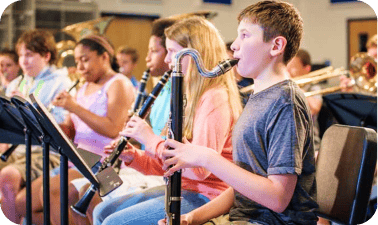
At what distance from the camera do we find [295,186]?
145cm

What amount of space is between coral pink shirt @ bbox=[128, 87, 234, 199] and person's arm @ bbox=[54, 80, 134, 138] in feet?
3.31

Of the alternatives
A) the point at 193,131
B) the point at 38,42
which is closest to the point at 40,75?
the point at 38,42

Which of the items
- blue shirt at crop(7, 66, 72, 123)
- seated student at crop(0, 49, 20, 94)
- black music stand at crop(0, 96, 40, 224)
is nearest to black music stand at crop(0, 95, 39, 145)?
black music stand at crop(0, 96, 40, 224)

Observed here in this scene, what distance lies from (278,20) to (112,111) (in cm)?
167

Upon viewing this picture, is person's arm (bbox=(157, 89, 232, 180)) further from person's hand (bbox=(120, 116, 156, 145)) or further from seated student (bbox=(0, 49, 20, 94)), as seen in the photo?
seated student (bbox=(0, 49, 20, 94))

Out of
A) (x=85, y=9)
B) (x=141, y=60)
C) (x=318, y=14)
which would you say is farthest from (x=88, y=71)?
(x=318, y=14)

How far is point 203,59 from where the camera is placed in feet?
6.77

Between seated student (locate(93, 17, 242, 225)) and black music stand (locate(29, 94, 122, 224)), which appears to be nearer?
black music stand (locate(29, 94, 122, 224))

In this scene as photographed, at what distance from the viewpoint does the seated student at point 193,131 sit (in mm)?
1802

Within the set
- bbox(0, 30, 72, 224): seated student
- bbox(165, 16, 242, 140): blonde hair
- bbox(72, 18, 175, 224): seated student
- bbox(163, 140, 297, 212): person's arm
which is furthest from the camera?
bbox(0, 30, 72, 224): seated student

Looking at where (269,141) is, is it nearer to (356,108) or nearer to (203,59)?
(203,59)

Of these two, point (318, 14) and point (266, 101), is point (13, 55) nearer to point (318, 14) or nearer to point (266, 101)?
point (266, 101)

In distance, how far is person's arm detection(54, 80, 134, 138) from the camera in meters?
2.80

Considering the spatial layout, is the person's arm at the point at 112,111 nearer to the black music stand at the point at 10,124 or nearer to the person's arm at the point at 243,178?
the black music stand at the point at 10,124
